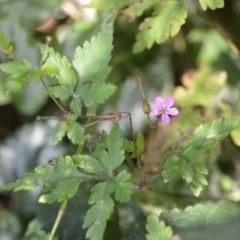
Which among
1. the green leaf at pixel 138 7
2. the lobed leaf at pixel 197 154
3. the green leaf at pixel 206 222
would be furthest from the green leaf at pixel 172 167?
the green leaf at pixel 138 7

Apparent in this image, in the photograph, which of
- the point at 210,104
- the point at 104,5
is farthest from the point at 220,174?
the point at 104,5

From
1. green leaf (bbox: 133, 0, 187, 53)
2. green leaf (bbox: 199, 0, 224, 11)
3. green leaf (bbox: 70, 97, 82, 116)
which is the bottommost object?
green leaf (bbox: 133, 0, 187, 53)

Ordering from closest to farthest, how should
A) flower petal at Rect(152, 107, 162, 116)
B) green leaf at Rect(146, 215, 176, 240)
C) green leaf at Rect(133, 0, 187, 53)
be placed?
green leaf at Rect(146, 215, 176, 240)
flower petal at Rect(152, 107, 162, 116)
green leaf at Rect(133, 0, 187, 53)

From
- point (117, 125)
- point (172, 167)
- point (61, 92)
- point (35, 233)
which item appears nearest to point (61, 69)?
point (61, 92)

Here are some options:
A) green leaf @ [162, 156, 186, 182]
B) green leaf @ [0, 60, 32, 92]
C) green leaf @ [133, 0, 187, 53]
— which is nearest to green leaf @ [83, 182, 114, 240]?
green leaf @ [162, 156, 186, 182]

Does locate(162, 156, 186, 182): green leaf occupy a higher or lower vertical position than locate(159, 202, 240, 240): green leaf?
higher

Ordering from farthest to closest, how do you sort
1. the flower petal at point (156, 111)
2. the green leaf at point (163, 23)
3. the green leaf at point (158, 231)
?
the green leaf at point (163, 23), the flower petal at point (156, 111), the green leaf at point (158, 231)

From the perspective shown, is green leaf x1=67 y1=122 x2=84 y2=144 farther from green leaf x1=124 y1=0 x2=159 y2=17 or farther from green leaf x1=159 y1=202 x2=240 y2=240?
green leaf x1=124 y1=0 x2=159 y2=17

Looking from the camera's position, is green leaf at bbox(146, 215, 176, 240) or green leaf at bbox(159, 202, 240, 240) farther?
green leaf at bbox(159, 202, 240, 240)

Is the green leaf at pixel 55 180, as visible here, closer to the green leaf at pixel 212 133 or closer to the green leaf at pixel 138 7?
the green leaf at pixel 212 133

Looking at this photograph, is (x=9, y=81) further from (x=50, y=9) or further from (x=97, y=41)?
(x=50, y=9)
